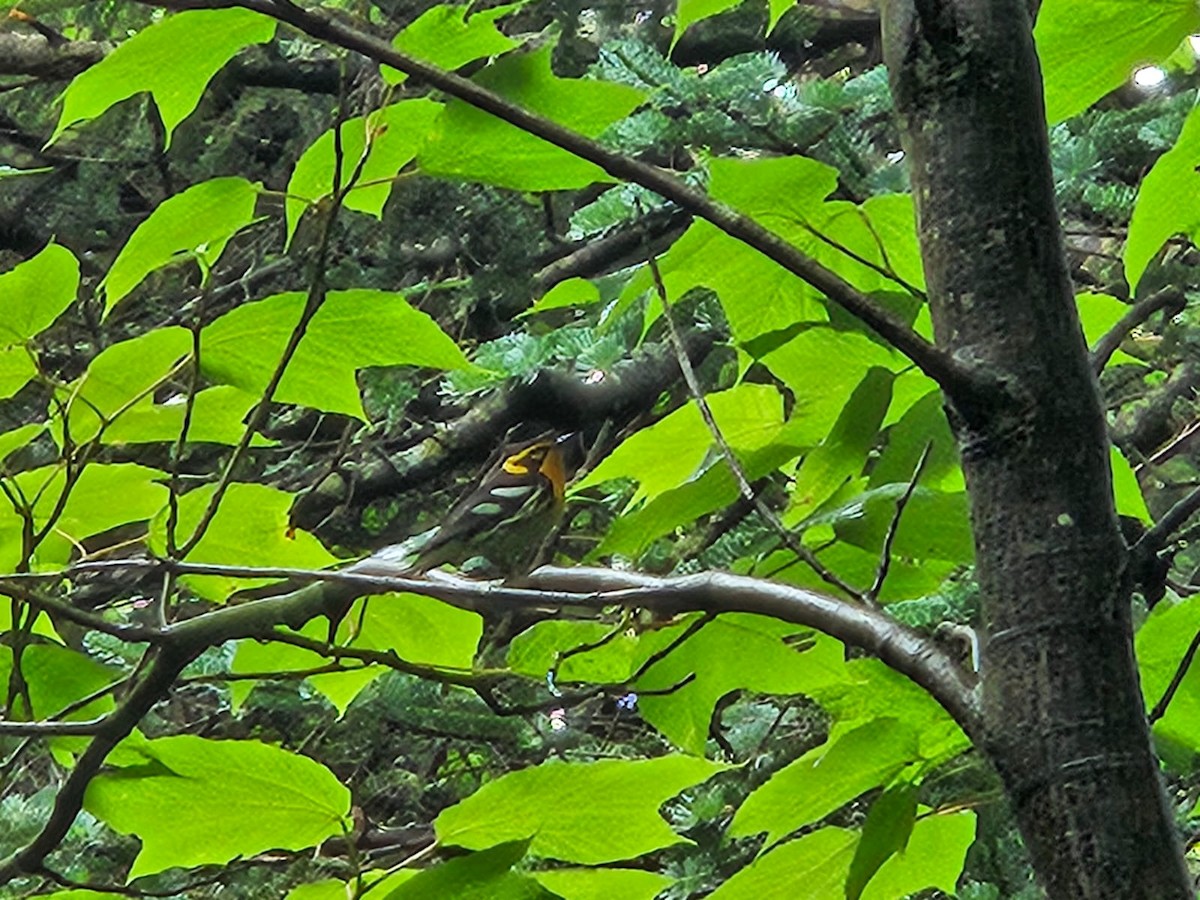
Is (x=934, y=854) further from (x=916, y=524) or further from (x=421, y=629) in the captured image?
(x=421, y=629)

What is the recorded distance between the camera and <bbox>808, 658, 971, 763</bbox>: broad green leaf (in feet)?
1.77

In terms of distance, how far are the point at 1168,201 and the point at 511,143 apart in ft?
0.99

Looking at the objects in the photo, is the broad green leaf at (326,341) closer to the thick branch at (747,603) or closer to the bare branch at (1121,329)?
the thick branch at (747,603)

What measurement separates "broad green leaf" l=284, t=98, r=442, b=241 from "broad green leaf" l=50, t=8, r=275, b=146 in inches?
2.2

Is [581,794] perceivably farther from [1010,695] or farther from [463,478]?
[463,478]

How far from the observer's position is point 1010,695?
0.45m

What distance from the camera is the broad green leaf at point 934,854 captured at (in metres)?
0.62

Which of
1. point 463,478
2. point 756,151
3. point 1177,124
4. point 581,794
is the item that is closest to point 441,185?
point 463,478

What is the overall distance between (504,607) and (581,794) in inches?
3.7

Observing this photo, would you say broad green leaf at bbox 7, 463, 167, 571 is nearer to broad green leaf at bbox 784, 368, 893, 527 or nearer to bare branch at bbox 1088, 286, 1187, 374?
broad green leaf at bbox 784, 368, 893, 527

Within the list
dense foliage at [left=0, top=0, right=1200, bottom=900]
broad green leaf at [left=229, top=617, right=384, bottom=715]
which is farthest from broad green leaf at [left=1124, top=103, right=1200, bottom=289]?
broad green leaf at [left=229, top=617, right=384, bottom=715]

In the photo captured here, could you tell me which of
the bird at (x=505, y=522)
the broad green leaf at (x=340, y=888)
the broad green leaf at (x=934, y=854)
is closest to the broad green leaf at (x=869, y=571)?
the broad green leaf at (x=934, y=854)

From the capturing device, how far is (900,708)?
54 cm

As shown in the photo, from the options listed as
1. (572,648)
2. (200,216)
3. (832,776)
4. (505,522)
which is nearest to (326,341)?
(200,216)
